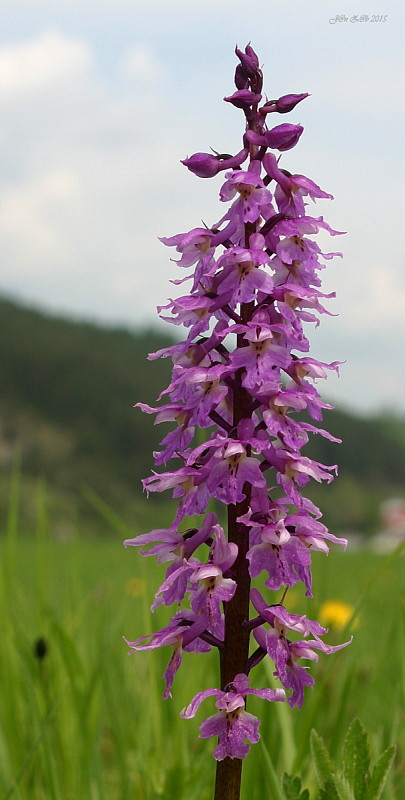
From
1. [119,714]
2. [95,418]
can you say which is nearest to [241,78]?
[119,714]

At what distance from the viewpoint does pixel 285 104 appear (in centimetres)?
229

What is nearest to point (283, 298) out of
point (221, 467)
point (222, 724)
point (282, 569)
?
point (221, 467)

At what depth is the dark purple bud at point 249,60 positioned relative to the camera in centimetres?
229

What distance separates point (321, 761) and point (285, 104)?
1.76m

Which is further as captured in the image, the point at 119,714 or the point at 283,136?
the point at 119,714

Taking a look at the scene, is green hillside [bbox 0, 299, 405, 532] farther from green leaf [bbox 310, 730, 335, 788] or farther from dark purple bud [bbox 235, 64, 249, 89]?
dark purple bud [bbox 235, 64, 249, 89]

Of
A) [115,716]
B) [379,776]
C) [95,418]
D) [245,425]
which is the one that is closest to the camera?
[245,425]

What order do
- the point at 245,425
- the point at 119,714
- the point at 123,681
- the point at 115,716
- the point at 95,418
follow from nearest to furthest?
the point at 245,425 → the point at 115,716 → the point at 119,714 → the point at 123,681 → the point at 95,418

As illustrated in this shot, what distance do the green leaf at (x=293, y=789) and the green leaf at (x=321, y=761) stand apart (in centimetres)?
7

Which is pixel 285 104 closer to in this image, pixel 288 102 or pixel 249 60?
pixel 288 102

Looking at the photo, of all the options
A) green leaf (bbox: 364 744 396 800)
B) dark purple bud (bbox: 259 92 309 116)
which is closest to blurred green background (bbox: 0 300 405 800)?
green leaf (bbox: 364 744 396 800)

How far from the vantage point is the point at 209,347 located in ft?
7.41

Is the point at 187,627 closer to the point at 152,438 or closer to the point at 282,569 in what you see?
the point at 282,569

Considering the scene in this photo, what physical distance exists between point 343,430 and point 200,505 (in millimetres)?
163407
